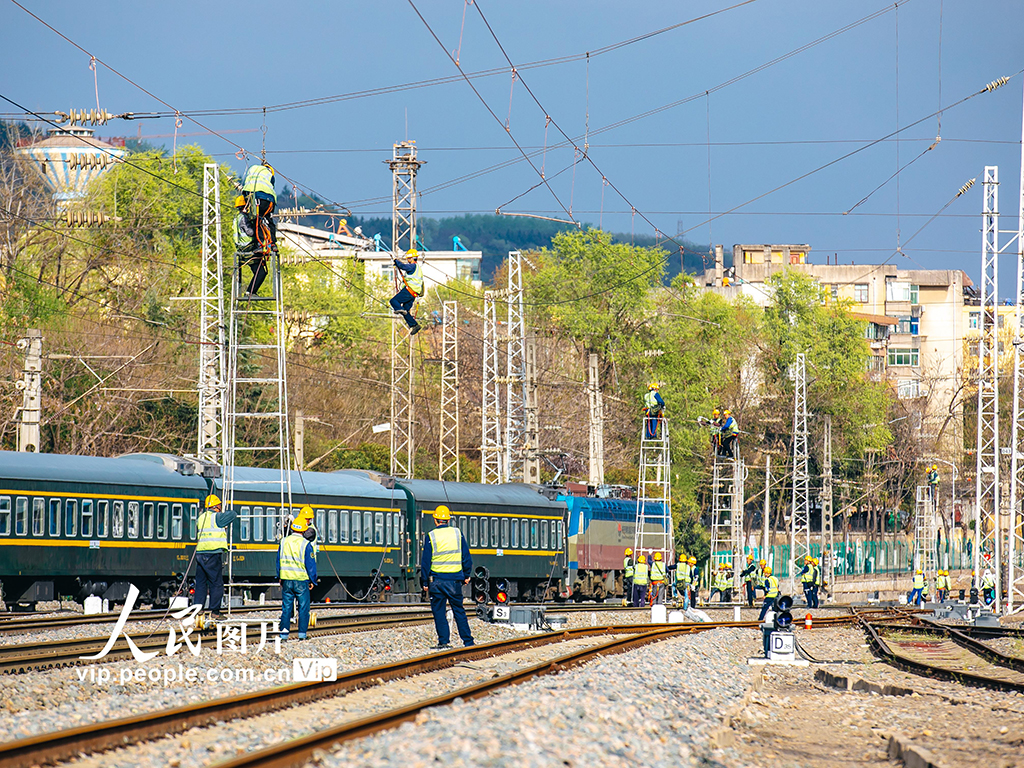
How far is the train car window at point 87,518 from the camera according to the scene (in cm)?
2723

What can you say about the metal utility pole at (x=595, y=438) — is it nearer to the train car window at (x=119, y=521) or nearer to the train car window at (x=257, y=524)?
the train car window at (x=257, y=524)

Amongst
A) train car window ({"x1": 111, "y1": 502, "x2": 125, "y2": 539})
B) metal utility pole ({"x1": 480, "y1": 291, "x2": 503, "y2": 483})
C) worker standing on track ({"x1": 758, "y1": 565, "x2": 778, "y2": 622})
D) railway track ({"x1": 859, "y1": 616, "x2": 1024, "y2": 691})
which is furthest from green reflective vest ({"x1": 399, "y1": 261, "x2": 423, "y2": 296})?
railway track ({"x1": 859, "y1": 616, "x2": 1024, "y2": 691})

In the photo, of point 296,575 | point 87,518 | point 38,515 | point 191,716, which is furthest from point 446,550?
point 87,518

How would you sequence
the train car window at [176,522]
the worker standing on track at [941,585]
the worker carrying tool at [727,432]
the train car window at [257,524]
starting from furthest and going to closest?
the worker standing on track at [941,585] → the worker carrying tool at [727,432] → the train car window at [257,524] → the train car window at [176,522]

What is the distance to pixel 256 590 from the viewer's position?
32.7 metres

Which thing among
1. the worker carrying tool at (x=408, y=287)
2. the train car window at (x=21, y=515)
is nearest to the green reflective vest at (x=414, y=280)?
the worker carrying tool at (x=408, y=287)

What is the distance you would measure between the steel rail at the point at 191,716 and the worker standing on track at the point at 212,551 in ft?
Answer: 18.1

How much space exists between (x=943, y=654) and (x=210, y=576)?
14.2m

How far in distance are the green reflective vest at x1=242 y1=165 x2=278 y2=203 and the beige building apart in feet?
294

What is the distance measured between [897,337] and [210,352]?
88.8m

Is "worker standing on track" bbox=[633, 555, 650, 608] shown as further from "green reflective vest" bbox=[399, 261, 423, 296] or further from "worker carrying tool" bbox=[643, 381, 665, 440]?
"green reflective vest" bbox=[399, 261, 423, 296]

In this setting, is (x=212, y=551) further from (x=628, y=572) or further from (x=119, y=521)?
(x=628, y=572)

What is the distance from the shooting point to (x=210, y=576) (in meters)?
22.0

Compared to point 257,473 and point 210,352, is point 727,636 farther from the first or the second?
point 210,352
